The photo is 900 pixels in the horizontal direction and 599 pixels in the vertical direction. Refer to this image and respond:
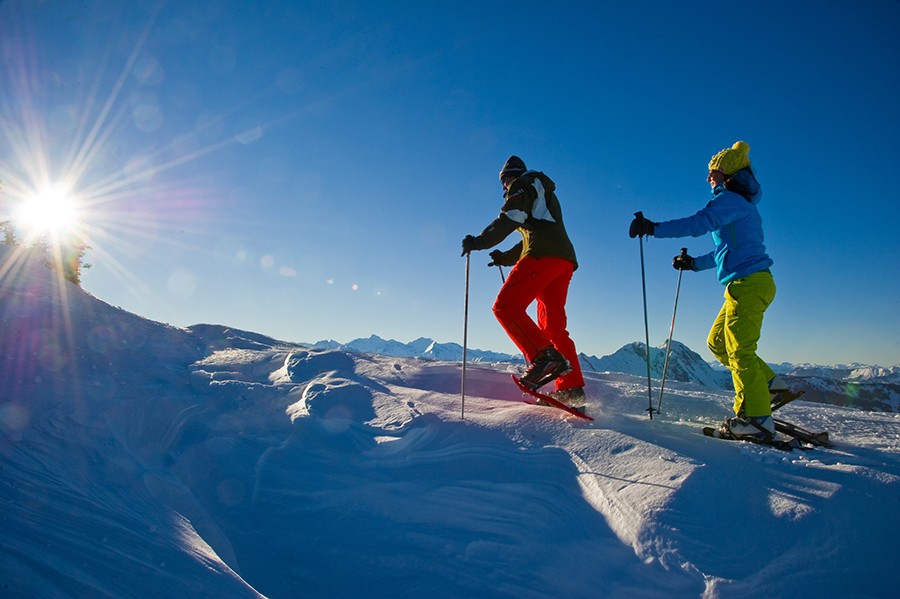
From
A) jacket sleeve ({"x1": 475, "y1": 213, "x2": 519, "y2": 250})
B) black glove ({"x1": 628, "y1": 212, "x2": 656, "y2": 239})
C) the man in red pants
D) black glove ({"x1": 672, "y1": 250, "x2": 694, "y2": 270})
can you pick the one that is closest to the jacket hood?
black glove ({"x1": 628, "y1": 212, "x2": 656, "y2": 239})

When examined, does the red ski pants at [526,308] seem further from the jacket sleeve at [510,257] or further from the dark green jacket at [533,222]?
the jacket sleeve at [510,257]

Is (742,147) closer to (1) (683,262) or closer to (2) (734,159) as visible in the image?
(2) (734,159)

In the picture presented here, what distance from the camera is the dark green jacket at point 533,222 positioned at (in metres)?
4.32

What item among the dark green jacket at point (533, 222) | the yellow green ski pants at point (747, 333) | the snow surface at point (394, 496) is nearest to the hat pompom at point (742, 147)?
the yellow green ski pants at point (747, 333)

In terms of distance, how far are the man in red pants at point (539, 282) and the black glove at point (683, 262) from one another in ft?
3.55

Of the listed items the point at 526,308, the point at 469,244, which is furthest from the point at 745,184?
the point at 469,244

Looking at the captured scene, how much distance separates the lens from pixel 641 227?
4.08 meters

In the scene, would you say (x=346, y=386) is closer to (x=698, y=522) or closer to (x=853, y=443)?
Answer: (x=698, y=522)

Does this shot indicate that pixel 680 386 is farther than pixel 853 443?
Yes

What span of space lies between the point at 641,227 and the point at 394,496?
311cm

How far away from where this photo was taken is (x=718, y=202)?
3639 millimetres

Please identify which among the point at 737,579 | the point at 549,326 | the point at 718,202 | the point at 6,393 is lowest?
the point at 737,579

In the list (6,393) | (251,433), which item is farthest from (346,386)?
(6,393)

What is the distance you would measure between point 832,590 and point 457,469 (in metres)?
1.93
